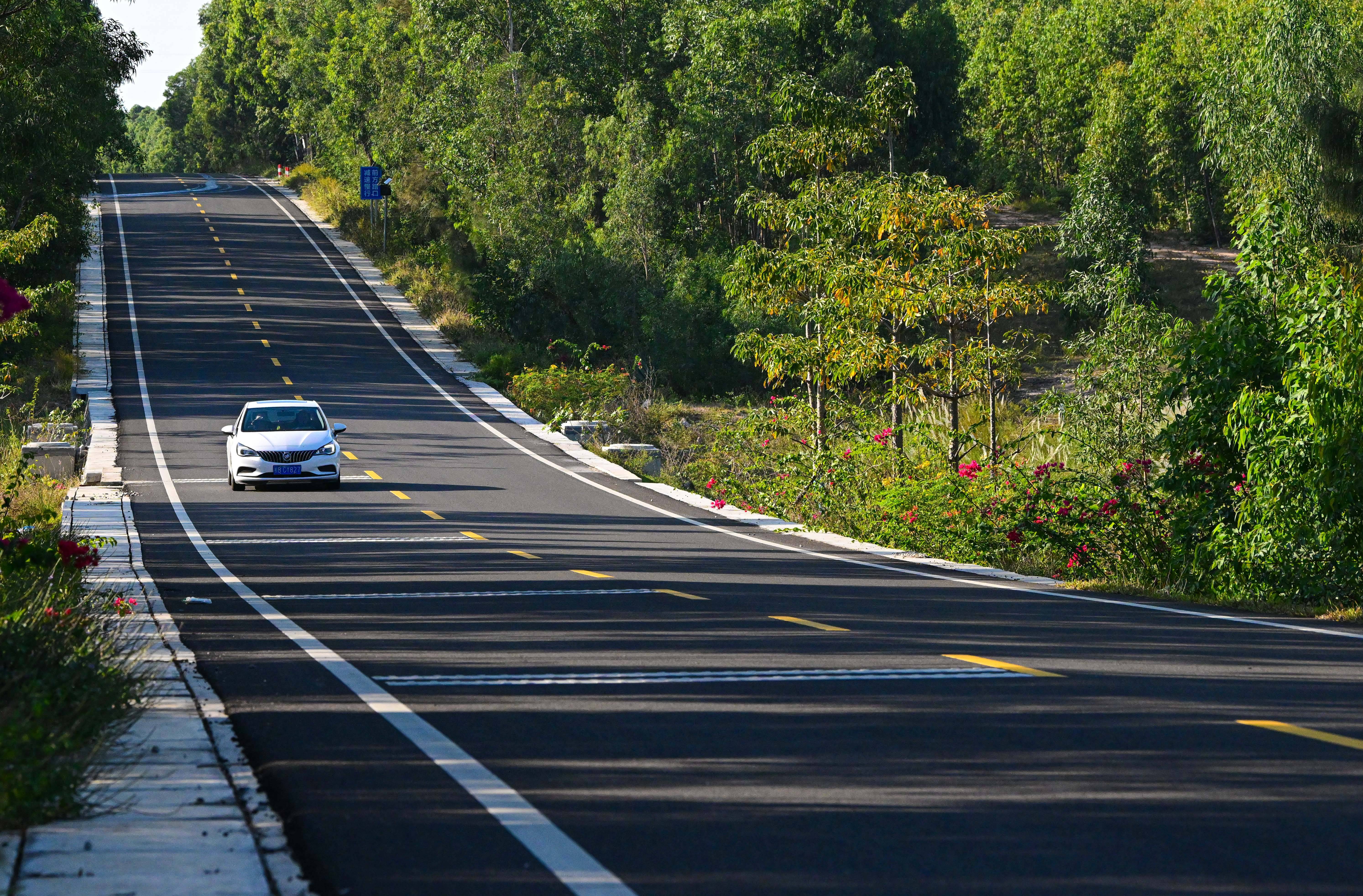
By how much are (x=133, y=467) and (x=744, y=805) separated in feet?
77.4

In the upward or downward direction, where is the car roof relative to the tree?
downward

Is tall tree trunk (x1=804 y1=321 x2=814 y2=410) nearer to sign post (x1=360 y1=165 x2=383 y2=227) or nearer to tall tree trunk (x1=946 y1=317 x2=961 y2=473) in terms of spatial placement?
tall tree trunk (x1=946 y1=317 x2=961 y2=473)

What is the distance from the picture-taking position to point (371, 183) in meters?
59.2

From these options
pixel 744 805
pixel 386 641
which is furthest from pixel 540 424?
pixel 744 805

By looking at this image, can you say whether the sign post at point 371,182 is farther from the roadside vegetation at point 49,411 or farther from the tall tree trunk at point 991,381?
the tall tree trunk at point 991,381

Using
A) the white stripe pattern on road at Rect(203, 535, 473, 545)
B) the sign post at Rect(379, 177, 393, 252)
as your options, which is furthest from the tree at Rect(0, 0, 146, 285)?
the sign post at Rect(379, 177, 393, 252)

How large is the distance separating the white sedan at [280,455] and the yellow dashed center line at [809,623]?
14674 mm

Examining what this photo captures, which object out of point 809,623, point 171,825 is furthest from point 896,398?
point 171,825

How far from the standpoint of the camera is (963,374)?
68.5 ft

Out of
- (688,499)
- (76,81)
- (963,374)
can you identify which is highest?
(76,81)

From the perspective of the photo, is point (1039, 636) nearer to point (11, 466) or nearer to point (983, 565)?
point (983, 565)

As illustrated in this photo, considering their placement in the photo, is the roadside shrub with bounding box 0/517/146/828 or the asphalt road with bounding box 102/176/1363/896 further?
the roadside shrub with bounding box 0/517/146/828

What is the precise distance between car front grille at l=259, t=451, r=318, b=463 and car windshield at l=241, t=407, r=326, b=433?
2.21ft

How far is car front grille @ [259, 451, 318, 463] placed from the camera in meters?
24.2
